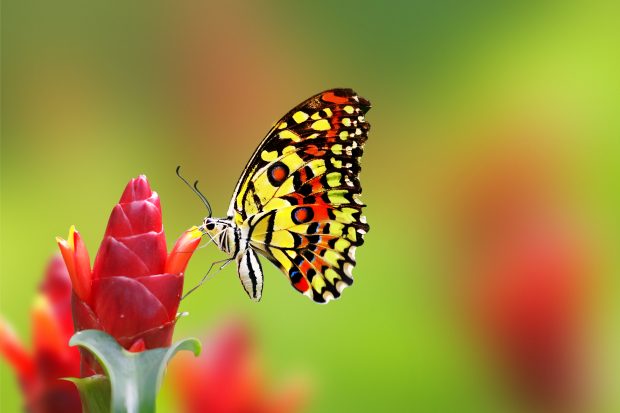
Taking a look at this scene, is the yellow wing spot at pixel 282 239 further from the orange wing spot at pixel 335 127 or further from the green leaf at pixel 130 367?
the green leaf at pixel 130 367

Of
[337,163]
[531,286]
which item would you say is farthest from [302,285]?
[531,286]

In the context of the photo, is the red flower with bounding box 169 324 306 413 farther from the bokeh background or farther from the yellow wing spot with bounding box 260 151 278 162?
the bokeh background

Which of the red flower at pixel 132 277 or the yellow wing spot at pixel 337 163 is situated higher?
the yellow wing spot at pixel 337 163

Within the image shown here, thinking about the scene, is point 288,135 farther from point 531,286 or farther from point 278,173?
point 531,286

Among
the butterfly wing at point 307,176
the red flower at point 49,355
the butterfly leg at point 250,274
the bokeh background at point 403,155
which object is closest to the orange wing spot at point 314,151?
the butterfly wing at point 307,176

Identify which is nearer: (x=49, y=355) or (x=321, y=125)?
(x=49, y=355)

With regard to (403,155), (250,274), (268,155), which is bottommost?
(250,274)

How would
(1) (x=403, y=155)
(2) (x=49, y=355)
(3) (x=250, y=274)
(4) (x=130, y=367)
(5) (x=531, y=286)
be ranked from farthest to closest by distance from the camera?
1. (1) (x=403, y=155)
2. (5) (x=531, y=286)
3. (3) (x=250, y=274)
4. (2) (x=49, y=355)
5. (4) (x=130, y=367)

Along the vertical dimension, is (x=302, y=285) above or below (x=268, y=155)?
below
